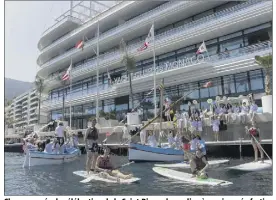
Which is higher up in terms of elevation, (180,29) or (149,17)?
(149,17)

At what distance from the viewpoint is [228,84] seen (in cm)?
2945

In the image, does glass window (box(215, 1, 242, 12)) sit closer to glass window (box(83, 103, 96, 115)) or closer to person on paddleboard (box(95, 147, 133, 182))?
glass window (box(83, 103, 96, 115))

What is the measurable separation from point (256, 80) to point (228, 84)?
2.86 meters

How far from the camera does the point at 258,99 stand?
1040 inches

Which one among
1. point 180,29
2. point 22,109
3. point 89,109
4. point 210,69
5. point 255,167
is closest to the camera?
point 255,167

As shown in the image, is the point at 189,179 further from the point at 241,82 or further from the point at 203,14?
the point at 203,14

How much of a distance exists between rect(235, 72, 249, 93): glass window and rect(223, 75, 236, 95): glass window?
445 mm

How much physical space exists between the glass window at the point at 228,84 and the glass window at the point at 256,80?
1836 mm

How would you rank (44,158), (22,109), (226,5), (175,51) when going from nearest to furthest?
(44,158), (226,5), (175,51), (22,109)

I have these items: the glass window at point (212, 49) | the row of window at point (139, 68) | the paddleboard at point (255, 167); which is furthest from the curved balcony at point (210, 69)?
the paddleboard at point (255, 167)

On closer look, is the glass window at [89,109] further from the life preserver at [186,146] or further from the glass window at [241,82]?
the life preserver at [186,146]

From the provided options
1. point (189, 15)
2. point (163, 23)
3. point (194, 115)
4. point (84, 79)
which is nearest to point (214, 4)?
point (189, 15)

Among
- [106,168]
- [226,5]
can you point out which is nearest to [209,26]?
[226,5]
